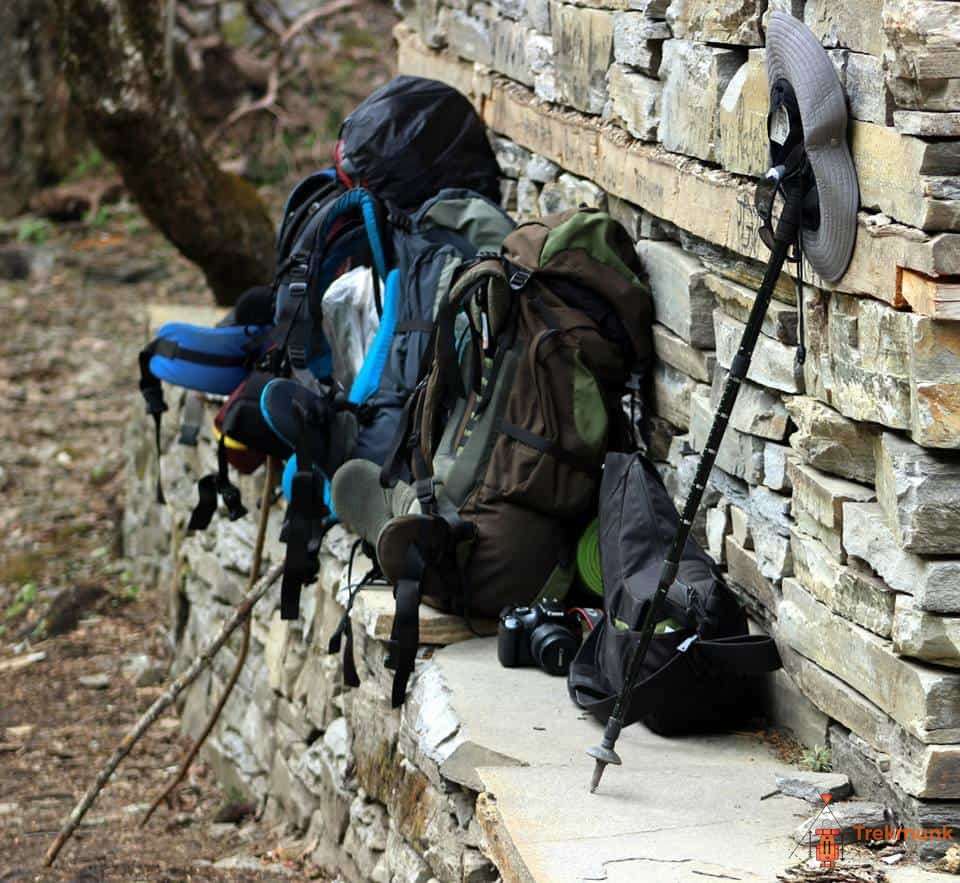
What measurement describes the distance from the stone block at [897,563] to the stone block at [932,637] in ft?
0.06

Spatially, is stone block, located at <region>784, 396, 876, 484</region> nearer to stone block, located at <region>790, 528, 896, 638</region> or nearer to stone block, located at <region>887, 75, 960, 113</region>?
stone block, located at <region>790, 528, 896, 638</region>

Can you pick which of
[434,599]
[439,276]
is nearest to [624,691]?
[434,599]

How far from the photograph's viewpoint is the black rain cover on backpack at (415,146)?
505cm

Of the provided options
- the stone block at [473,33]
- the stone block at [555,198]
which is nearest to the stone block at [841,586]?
the stone block at [555,198]

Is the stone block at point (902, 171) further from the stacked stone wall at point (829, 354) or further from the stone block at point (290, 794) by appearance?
the stone block at point (290, 794)

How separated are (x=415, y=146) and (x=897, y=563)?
2.75m

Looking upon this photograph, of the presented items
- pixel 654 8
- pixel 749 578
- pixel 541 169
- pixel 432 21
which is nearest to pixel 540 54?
pixel 541 169

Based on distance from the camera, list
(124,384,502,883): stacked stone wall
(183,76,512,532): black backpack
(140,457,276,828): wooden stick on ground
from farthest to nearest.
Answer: (140,457,276,828): wooden stick on ground → (183,76,512,532): black backpack → (124,384,502,883): stacked stone wall

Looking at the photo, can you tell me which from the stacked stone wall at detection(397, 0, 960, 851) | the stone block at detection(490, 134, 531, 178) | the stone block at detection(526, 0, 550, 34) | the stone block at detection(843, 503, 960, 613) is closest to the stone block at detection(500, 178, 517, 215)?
the stone block at detection(490, 134, 531, 178)

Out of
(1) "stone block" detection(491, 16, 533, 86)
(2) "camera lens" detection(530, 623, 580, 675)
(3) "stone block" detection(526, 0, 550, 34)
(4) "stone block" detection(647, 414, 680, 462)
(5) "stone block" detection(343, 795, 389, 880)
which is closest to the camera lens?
(2) "camera lens" detection(530, 623, 580, 675)

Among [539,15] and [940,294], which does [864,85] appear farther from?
[539,15]

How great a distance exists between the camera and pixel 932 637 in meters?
2.79

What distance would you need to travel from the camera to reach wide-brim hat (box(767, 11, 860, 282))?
2900 mm

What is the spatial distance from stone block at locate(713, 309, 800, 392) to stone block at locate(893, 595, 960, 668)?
651 millimetres
